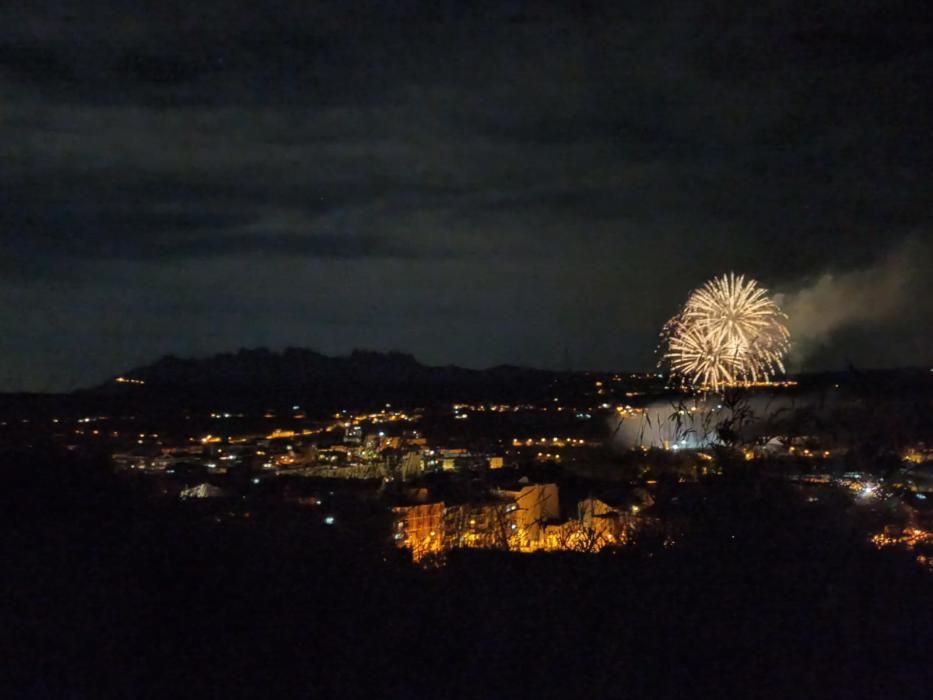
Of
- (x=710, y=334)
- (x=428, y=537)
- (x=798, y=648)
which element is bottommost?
(x=798, y=648)

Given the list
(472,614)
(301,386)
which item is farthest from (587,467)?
(301,386)

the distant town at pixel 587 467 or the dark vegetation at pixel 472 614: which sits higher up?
the distant town at pixel 587 467

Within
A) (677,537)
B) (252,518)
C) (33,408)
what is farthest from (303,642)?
(33,408)

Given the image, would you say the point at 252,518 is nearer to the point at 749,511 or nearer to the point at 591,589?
the point at 591,589

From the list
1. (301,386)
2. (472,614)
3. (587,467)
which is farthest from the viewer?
(301,386)

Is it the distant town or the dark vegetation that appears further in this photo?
the distant town

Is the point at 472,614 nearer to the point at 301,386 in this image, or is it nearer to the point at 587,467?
the point at 587,467

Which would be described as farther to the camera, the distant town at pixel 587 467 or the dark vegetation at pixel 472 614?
the distant town at pixel 587 467

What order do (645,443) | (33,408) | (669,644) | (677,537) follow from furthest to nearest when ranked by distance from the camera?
(33,408) → (645,443) → (677,537) → (669,644)
